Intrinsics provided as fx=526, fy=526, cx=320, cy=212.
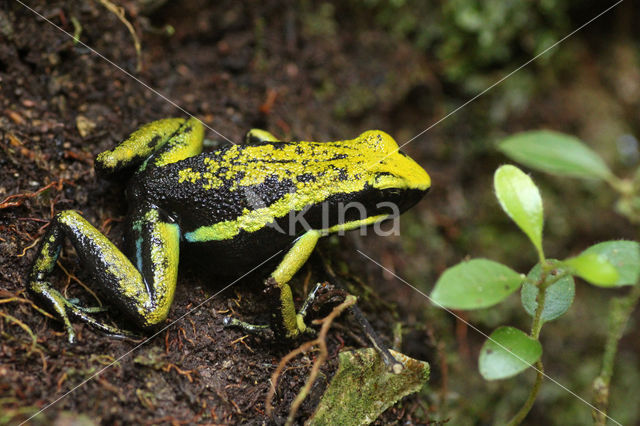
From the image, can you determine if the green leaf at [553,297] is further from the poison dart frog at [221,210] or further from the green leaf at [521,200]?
the poison dart frog at [221,210]

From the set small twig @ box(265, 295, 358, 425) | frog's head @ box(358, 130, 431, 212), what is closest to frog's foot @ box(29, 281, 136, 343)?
small twig @ box(265, 295, 358, 425)

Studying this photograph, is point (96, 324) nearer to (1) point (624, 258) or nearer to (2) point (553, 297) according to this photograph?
(2) point (553, 297)

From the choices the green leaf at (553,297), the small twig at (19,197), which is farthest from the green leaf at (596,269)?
the small twig at (19,197)

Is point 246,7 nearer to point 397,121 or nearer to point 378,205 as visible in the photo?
point 397,121

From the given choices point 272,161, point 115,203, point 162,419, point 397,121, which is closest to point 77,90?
point 115,203

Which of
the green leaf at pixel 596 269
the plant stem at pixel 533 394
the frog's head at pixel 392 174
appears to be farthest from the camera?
the frog's head at pixel 392 174

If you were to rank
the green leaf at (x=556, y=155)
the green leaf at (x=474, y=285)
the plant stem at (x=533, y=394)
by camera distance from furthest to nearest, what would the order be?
A: the plant stem at (x=533, y=394) < the green leaf at (x=474, y=285) < the green leaf at (x=556, y=155)

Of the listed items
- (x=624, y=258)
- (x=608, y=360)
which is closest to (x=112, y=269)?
(x=624, y=258)
